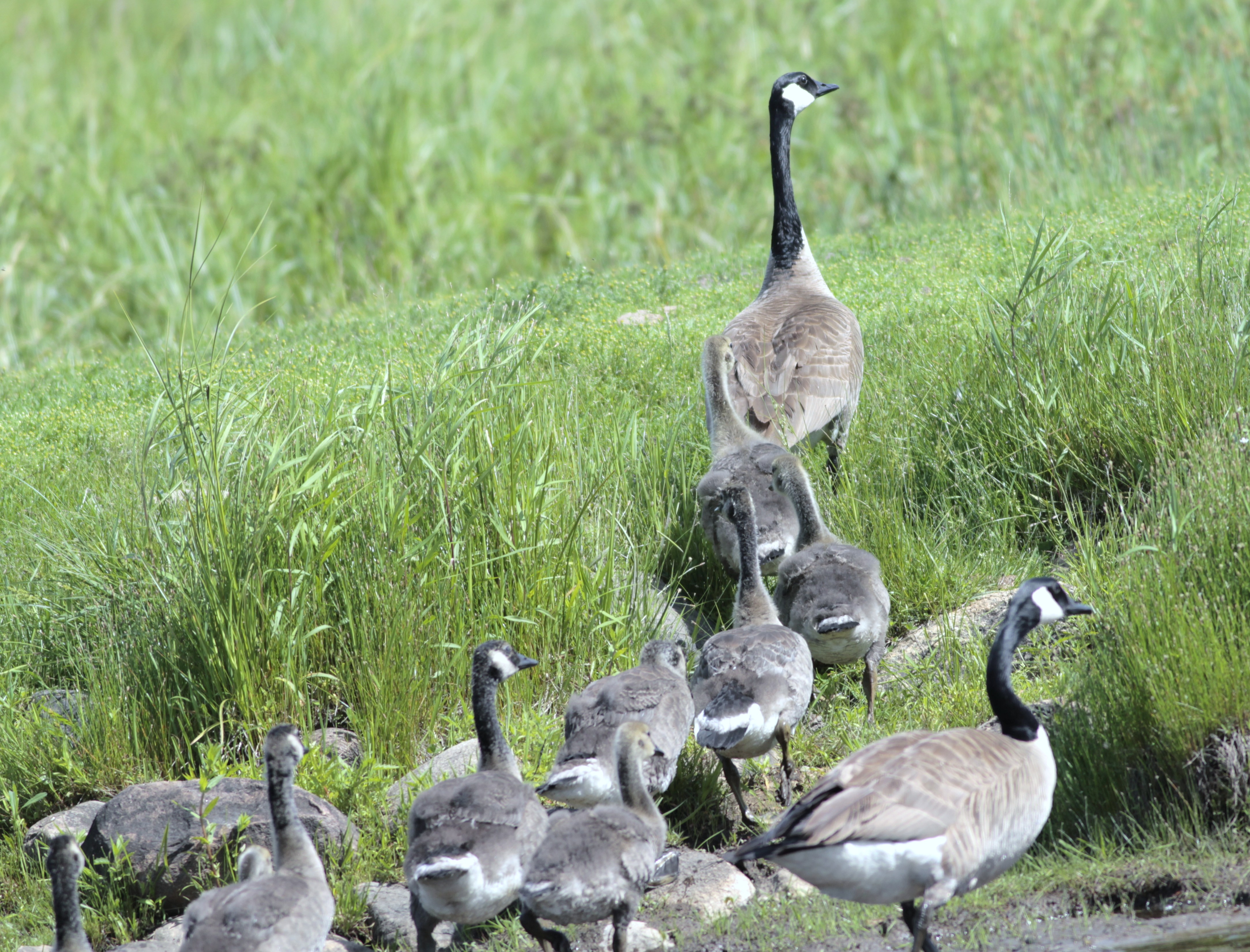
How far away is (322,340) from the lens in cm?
1241

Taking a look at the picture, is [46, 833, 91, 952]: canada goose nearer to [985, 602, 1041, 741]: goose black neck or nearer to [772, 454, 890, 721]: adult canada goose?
[772, 454, 890, 721]: adult canada goose

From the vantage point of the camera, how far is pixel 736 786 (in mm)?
6941

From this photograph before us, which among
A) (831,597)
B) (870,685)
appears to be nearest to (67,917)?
(831,597)

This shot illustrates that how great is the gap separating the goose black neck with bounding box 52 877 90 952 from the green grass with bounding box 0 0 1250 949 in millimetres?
908

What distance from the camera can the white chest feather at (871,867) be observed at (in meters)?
5.16

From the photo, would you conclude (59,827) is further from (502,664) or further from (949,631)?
(949,631)

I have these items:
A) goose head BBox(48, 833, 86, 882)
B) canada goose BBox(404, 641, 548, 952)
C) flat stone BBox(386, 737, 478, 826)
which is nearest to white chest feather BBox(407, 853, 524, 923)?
canada goose BBox(404, 641, 548, 952)

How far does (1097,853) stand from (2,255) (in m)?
14.1

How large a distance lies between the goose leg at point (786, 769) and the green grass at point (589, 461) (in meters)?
0.39

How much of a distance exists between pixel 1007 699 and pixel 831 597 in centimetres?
152

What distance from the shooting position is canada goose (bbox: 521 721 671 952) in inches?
218

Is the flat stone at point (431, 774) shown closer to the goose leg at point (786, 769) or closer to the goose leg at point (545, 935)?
the goose leg at point (545, 935)

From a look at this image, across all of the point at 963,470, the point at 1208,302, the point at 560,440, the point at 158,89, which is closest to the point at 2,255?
the point at 158,89

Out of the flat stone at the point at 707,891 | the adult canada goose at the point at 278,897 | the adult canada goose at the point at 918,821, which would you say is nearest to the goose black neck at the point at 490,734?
the adult canada goose at the point at 278,897
